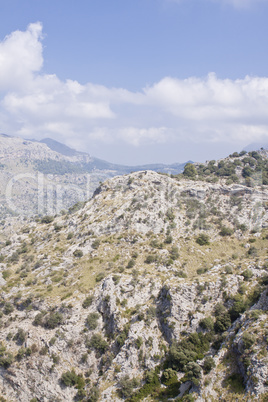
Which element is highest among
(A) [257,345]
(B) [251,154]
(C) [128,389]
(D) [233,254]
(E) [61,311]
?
(B) [251,154]

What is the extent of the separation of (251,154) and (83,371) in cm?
14490

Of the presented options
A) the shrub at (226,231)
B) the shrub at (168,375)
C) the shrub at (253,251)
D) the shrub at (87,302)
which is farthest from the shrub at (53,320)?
the shrub at (226,231)

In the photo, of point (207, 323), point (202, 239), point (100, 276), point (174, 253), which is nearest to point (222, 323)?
point (207, 323)

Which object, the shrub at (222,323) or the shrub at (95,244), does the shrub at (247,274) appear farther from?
the shrub at (95,244)

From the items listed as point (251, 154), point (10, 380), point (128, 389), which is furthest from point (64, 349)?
point (251, 154)

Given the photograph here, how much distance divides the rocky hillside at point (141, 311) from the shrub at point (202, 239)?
33 centimetres

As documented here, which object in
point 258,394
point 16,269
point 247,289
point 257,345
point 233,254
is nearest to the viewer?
point 258,394

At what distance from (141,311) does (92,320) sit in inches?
458

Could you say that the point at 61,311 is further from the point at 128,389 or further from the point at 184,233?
the point at 184,233

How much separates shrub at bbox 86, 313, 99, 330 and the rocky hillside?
0.70 feet

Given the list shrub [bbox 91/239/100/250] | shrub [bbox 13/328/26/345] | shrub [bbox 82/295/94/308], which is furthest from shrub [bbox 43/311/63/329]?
shrub [bbox 91/239/100/250]

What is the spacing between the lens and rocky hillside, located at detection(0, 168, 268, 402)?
148 feet

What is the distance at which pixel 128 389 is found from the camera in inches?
1822

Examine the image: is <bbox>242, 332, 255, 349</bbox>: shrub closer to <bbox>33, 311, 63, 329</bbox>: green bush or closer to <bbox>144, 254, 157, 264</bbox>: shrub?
<bbox>144, 254, 157, 264</bbox>: shrub
